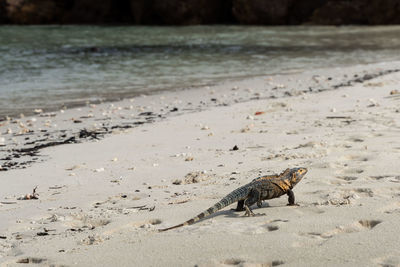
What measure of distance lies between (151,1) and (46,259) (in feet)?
133

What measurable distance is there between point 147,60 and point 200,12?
23205mm

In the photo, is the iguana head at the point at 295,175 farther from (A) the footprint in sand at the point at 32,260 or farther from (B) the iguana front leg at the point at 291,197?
(A) the footprint in sand at the point at 32,260

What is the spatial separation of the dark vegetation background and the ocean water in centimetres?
952

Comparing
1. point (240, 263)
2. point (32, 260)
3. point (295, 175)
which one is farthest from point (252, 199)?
point (32, 260)

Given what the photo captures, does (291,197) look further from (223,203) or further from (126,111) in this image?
(126,111)

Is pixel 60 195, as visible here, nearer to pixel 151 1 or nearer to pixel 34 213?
pixel 34 213

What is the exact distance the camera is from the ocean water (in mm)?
13516

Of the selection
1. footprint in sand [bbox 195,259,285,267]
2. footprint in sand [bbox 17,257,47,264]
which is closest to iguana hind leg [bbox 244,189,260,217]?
footprint in sand [bbox 195,259,285,267]

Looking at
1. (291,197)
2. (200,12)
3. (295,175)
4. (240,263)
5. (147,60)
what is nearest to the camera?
(240,263)

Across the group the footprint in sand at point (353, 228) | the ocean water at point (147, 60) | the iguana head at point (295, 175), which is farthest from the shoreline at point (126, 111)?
the footprint in sand at point (353, 228)

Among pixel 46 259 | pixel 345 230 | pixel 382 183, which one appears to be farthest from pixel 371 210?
pixel 46 259

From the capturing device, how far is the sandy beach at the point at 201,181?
3684 mm

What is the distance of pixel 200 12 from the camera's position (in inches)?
1646

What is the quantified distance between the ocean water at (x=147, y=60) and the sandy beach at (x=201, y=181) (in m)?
2.84
